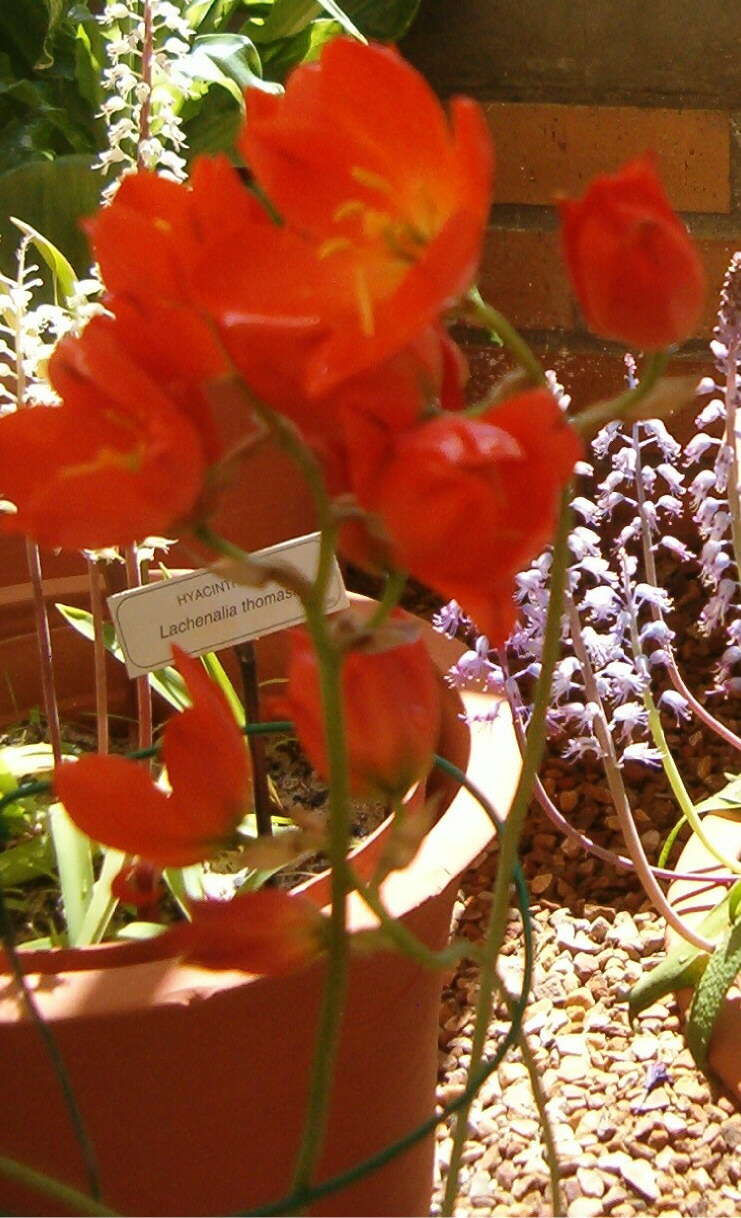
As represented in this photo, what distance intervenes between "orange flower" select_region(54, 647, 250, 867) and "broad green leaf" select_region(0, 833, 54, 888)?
1.73 ft

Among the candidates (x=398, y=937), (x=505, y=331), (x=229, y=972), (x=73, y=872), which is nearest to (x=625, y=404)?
(x=505, y=331)

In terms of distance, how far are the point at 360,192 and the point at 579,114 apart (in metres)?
1.24

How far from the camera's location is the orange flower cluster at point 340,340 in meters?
0.27

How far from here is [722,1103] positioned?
35.4 inches

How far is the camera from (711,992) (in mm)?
809

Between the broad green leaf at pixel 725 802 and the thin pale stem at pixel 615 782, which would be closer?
the thin pale stem at pixel 615 782

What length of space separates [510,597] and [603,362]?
124 centimetres

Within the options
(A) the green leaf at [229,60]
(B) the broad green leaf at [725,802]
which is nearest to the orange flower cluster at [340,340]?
(B) the broad green leaf at [725,802]

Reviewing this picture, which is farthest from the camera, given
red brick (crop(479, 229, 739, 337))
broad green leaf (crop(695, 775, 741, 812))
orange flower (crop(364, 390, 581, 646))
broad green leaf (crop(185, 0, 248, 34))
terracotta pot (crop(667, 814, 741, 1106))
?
red brick (crop(479, 229, 739, 337))

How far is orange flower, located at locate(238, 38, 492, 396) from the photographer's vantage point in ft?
0.91

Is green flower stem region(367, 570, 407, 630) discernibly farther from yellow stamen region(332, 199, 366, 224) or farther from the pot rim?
the pot rim

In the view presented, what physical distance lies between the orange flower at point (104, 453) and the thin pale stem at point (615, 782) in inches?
18.9

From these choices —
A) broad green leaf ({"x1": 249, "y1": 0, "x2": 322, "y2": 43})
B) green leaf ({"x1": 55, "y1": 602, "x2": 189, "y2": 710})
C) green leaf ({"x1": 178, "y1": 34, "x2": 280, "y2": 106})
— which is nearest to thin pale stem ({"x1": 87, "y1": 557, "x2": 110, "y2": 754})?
green leaf ({"x1": 55, "y1": 602, "x2": 189, "y2": 710})

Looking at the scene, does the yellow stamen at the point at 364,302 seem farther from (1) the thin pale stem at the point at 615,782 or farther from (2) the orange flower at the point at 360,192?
(1) the thin pale stem at the point at 615,782
